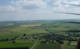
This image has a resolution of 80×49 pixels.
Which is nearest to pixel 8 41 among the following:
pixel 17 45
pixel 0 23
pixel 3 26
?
pixel 17 45

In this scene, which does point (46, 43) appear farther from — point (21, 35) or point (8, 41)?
point (8, 41)

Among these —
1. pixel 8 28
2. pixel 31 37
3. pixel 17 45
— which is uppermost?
pixel 8 28

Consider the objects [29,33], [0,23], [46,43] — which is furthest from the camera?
[29,33]

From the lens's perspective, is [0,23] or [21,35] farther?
[21,35]

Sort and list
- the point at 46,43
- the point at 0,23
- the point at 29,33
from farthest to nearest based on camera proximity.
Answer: the point at 29,33
the point at 46,43
the point at 0,23

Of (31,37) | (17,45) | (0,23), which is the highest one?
(0,23)

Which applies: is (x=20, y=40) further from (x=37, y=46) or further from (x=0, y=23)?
(x=0, y=23)

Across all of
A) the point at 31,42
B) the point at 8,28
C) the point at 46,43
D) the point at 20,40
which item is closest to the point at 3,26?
the point at 8,28

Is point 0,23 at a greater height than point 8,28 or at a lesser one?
greater

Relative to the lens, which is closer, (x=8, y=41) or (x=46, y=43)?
(x=46, y=43)
